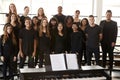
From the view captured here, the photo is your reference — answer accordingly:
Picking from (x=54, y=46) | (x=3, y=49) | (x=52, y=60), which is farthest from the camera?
(x=54, y=46)

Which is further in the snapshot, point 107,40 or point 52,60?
point 107,40

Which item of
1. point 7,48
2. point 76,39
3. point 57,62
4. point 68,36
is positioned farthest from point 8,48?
point 57,62

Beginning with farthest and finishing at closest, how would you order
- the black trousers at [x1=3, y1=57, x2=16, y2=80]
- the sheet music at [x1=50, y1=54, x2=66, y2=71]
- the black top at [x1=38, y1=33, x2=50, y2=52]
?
the black top at [x1=38, y1=33, x2=50, y2=52] < the black trousers at [x1=3, y1=57, x2=16, y2=80] < the sheet music at [x1=50, y1=54, x2=66, y2=71]

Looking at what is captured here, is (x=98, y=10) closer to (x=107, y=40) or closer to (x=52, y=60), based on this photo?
(x=107, y=40)

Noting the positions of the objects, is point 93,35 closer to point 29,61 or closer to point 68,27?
point 68,27

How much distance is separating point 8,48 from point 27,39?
48 cm

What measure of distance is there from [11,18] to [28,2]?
2.69m

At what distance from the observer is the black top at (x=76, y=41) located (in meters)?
6.95

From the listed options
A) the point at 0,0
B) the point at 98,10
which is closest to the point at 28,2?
the point at 0,0

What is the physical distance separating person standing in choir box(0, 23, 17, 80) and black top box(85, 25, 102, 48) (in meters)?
1.65

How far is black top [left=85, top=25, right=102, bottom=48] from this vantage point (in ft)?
22.7

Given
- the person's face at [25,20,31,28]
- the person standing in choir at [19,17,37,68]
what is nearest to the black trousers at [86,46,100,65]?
the person standing in choir at [19,17,37,68]

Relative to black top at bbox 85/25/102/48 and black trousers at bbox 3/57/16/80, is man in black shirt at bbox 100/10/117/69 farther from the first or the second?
black trousers at bbox 3/57/16/80

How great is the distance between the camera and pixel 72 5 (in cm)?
950
